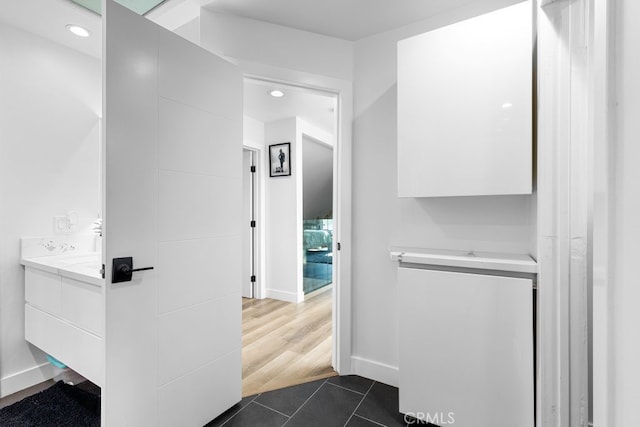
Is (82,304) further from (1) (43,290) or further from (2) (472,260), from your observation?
(2) (472,260)

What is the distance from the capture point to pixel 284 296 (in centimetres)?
397

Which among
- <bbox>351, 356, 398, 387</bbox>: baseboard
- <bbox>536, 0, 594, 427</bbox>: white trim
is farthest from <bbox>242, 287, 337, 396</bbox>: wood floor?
<bbox>536, 0, 594, 427</bbox>: white trim

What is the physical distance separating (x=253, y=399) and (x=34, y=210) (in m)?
2.04

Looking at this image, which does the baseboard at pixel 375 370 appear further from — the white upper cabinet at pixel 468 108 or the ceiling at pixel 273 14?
the ceiling at pixel 273 14

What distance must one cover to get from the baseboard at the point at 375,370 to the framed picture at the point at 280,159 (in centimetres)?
255

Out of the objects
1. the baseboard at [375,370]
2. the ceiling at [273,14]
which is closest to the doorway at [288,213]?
the baseboard at [375,370]

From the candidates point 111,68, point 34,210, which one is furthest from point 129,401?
point 34,210

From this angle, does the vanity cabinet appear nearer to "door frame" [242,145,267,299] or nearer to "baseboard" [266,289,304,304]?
"door frame" [242,145,267,299]

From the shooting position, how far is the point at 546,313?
1.23 metres

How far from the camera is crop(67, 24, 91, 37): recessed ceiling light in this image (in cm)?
198

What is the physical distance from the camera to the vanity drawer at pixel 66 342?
1.49 meters

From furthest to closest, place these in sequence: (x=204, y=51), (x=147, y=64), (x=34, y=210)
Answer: (x=34, y=210), (x=204, y=51), (x=147, y=64)

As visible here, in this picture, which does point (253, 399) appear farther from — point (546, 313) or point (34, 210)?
point (34, 210)

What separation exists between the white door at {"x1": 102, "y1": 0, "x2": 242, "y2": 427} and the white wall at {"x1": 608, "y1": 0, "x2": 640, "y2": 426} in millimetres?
1550
